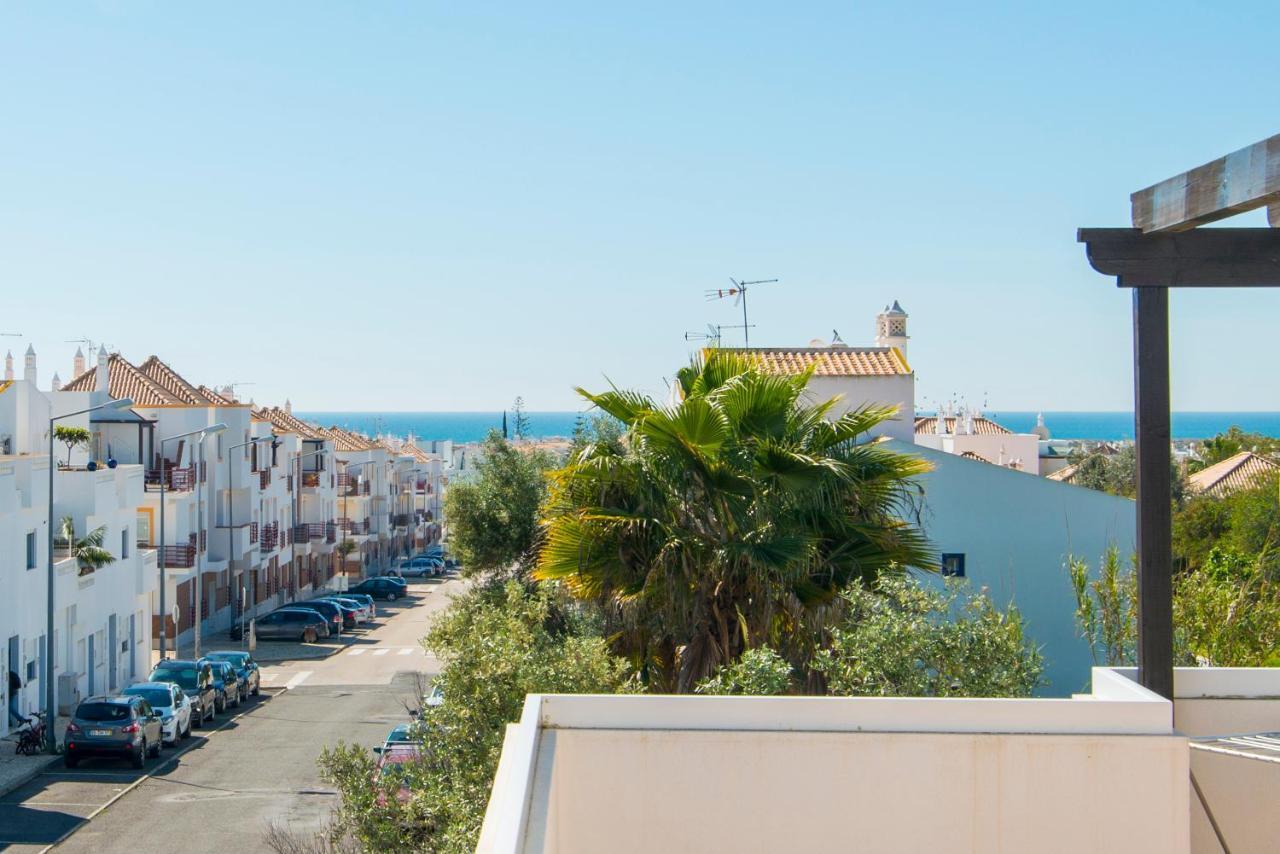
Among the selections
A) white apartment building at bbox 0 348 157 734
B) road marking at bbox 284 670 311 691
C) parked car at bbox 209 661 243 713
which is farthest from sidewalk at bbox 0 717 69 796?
road marking at bbox 284 670 311 691

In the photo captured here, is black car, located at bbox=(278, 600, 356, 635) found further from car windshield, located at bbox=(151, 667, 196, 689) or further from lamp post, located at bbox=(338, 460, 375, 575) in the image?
car windshield, located at bbox=(151, 667, 196, 689)

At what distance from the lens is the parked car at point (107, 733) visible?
27219mm

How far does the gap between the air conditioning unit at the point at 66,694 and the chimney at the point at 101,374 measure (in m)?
15.3

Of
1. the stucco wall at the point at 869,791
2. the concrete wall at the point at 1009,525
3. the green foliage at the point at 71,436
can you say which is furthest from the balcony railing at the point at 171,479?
the stucco wall at the point at 869,791

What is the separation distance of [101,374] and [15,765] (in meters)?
22.5

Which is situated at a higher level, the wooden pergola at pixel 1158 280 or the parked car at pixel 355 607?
the wooden pergola at pixel 1158 280

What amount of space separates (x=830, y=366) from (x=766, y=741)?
55.0 ft

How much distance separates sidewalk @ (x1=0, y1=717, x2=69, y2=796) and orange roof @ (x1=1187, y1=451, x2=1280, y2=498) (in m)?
42.7

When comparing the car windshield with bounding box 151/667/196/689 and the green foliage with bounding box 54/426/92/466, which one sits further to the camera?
the green foliage with bounding box 54/426/92/466

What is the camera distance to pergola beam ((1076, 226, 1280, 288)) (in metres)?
6.84

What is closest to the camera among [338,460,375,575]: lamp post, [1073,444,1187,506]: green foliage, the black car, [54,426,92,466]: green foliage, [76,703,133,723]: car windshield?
[76,703,133,723]: car windshield

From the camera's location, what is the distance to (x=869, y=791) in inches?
270

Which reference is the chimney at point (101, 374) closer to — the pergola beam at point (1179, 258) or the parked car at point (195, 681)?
the parked car at point (195, 681)

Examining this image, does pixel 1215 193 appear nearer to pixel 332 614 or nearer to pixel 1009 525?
pixel 1009 525
